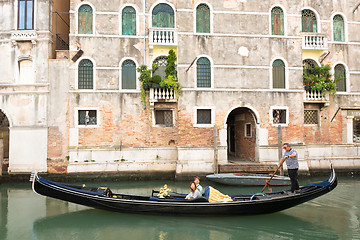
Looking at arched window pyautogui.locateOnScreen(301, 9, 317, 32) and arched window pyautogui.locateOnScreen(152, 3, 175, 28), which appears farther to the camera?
arched window pyautogui.locateOnScreen(301, 9, 317, 32)

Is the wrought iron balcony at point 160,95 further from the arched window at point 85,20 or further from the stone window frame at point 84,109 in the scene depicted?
the arched window at point 85,20

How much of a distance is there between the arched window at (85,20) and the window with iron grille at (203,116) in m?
5.69

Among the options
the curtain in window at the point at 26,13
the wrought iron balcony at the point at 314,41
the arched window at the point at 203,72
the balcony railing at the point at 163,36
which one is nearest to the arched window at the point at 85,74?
the curtain in window at the point at 26,13

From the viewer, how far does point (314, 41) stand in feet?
39.6

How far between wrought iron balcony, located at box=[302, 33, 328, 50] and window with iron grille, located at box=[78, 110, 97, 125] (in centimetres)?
949

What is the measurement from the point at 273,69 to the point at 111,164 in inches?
312

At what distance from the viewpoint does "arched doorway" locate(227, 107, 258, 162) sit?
12.3m

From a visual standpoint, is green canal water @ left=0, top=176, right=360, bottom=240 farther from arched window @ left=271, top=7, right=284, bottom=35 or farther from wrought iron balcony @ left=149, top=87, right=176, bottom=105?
arched window @ left=271, top=7, right=284, bottom=35

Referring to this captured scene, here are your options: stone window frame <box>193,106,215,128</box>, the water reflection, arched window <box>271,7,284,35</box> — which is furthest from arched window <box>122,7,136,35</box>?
the water reflection

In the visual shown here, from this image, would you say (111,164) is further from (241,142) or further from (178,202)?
(241,142)

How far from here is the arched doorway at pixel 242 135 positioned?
1228cm

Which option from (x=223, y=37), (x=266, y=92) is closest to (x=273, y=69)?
(x=266, y=92)

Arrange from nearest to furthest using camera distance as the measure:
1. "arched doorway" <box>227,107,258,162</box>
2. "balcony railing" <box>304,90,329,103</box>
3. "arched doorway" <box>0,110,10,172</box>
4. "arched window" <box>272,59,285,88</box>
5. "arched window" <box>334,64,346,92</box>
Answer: "arched window" <box>272,59,285,88</box>, "balcony railing" <box>304,90,329,103</box>, "arched doorway" <box>227,107,258,162</box>, "arched window" <box>334,64,346,92</box>, "arched doorway" <box>0,110,10,172</box>

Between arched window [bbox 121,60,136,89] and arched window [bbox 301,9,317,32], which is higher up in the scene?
arched window [bbox 301,9,317,32]
